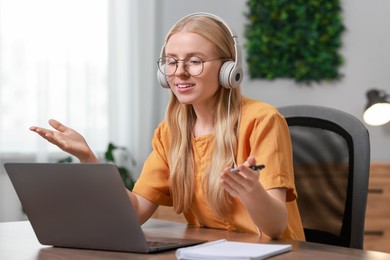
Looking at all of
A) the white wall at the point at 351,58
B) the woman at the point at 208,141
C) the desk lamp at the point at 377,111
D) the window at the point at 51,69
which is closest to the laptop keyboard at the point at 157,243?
the woman at the point at 208,141

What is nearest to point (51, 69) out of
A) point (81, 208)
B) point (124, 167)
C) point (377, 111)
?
point (124, 167)

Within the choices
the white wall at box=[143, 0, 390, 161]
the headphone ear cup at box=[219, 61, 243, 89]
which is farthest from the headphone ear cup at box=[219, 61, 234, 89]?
the white wall at box=[143, 0, 390, 161]

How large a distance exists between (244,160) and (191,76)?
0.76ft

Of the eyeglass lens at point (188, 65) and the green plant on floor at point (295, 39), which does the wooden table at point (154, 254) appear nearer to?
the eyeglass lens at point (188, 65)

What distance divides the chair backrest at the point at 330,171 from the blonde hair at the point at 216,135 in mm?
240

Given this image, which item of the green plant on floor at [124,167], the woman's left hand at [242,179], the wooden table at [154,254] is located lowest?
the green plant on floor at [124,167]

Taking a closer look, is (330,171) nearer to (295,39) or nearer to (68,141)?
(68,141)

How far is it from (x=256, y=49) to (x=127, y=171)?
3.29 feet

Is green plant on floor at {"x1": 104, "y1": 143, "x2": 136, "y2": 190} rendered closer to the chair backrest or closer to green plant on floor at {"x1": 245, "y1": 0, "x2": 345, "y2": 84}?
green plant on floor at {"x1": 245, "y1": 0, "x2": 345, "y2": 84}

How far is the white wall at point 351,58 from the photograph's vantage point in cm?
384

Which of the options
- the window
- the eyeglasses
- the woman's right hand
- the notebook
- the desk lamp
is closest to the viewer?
the notebook

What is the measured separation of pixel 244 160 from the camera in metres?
1.63

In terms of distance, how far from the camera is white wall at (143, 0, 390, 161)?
12.6ft

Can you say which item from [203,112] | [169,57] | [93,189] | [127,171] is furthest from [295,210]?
[127,171]
